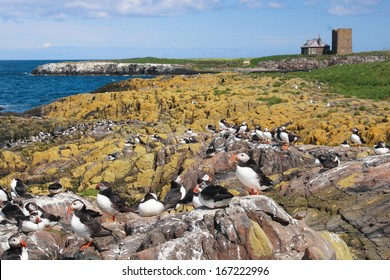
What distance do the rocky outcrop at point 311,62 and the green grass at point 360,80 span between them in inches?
2295

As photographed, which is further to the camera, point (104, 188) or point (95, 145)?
point (95, 145)

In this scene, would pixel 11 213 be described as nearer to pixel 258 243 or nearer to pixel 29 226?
pixel 29 226

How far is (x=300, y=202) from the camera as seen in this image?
59.2 feet

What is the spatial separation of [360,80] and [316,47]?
90706 mm

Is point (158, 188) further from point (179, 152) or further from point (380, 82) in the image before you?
point (380, 82)

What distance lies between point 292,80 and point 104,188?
52.0 m

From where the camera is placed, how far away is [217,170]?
955 inches

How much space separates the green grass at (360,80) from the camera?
5125 centimetres

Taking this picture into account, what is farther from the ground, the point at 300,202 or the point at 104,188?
the point at 104,188

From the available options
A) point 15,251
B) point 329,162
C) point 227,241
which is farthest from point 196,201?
point 329,162

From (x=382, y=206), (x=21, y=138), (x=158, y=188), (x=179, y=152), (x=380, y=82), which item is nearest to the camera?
(x=382, y=206)

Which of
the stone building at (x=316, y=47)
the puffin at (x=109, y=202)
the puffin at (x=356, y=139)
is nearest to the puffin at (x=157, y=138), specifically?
the puffin at (x=356, y=139)
